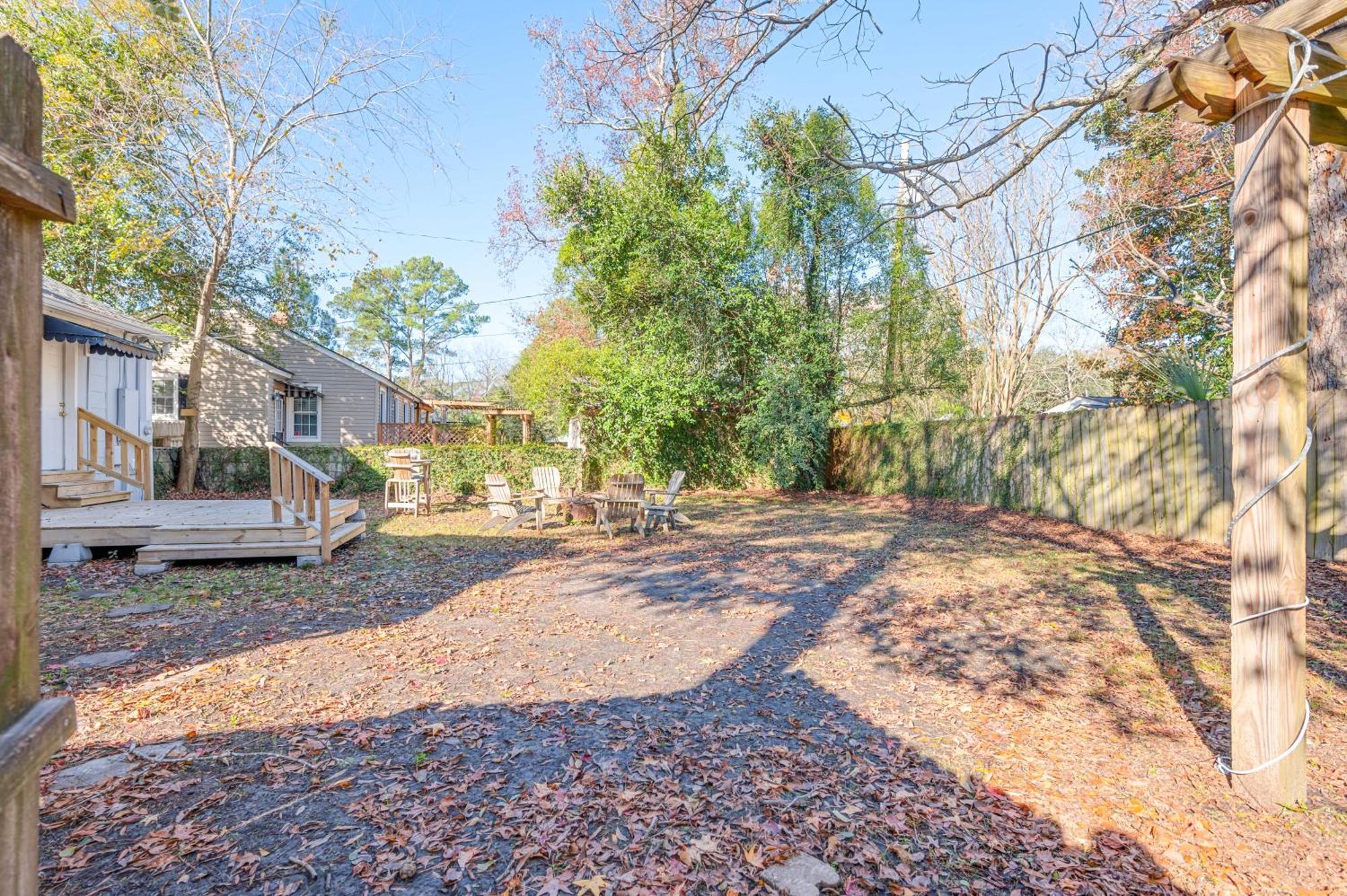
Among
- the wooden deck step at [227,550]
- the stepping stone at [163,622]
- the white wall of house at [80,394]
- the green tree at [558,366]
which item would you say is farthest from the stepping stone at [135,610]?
the green tree at [558,366]

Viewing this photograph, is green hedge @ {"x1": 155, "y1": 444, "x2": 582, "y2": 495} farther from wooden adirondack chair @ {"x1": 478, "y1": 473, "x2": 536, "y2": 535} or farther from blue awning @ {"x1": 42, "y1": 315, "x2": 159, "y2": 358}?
blue awning @ {"x1": 42, "y1": 315, "x2": 159, "y2": 358}

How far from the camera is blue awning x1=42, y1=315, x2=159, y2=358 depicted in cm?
806

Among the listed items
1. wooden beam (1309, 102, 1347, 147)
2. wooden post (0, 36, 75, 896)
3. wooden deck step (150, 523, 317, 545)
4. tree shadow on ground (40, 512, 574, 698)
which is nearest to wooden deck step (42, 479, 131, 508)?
tree shadow on ground (40, 512, 574, 698)

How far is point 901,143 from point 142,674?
678cm

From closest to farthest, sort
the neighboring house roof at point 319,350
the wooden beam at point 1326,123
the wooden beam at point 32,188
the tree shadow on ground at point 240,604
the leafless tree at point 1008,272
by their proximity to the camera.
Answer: the wooden beam at point 32,188 < the wooden beam at point 1326,123 < the tree shadow on ground at point 240,604 < the leafless tree at point 1008,272 < the neighboring house roof at point 319,350

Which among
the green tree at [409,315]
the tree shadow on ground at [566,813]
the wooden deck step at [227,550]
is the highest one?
the green tree at [409,315]

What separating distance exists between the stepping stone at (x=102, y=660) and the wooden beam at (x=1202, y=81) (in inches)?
271

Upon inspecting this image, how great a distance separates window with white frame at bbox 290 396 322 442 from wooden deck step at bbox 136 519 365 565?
1590 cm

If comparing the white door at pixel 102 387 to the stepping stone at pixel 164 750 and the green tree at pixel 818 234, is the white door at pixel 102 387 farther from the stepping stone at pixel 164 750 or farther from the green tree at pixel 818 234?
the green tree at pixel 818 234

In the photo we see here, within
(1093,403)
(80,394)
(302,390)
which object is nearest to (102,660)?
(80,394)

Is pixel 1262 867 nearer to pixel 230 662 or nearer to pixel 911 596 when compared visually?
pixel 911 596

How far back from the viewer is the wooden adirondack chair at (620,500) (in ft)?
34.0

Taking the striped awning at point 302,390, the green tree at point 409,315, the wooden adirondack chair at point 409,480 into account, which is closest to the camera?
the wooden adirondack chair at point 409,480

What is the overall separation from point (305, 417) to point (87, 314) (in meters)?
13.9
